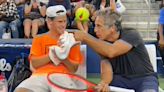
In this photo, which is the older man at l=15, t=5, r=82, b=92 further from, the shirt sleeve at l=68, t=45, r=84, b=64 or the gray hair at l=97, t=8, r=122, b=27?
the gray hair at l=97, t=8, r=122, b=27

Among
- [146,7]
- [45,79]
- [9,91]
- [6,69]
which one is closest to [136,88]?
[45,79]

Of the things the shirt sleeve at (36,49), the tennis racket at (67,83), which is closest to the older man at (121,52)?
the tennis racket at (67,83)

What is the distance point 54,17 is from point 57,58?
44 cm

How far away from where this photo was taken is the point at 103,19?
3.59 meters

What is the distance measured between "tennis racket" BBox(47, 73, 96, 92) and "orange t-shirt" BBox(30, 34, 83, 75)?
0.27 metres

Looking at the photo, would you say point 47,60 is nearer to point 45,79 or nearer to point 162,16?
point 45,79

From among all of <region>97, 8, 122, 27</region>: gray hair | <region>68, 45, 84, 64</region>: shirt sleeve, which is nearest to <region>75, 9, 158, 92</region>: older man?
<region>97, 8, 122, 27</region>: gray hair

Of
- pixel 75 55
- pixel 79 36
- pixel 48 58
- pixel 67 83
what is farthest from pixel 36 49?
pixel 67 83

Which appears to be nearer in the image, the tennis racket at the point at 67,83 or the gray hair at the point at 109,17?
the tennis racket at the point at 67,83

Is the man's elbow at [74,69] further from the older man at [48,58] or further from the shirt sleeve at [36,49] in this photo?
the shirt sleeve at [36,49]

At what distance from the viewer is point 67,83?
11.3ft

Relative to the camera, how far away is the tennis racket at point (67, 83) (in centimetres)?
339

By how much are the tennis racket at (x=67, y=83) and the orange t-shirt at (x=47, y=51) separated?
0.27m

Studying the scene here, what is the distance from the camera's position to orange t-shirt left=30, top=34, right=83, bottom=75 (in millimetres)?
3871
